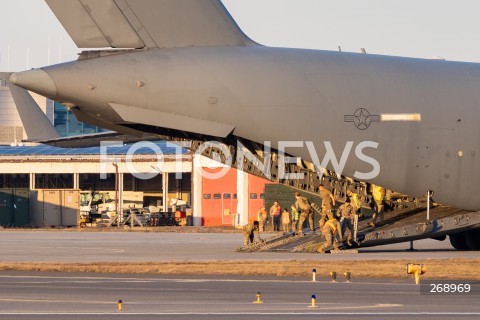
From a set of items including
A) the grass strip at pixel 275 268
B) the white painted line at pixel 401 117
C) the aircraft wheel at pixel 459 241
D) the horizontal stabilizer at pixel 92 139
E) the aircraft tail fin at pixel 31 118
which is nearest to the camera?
the grass strip at pixel 275 268

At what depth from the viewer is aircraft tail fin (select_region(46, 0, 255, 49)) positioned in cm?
2916

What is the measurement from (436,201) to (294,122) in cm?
604

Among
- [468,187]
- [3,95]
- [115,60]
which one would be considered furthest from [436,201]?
[3,95]

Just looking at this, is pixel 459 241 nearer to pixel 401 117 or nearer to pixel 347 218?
pixel 347 218

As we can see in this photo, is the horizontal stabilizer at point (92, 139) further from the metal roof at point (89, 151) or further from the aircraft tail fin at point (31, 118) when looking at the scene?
the metal roof at point (89, 151)

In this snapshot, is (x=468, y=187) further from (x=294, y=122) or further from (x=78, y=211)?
(x=78, y=211)

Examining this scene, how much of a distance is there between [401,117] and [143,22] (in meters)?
8.46

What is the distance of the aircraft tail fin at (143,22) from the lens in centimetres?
2916

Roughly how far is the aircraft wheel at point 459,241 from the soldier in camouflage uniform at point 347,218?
5478 mm

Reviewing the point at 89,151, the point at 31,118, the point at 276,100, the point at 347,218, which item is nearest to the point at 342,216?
the point at 347,218

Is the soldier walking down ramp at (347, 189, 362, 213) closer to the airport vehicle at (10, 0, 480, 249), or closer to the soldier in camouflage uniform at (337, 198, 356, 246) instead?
the soldier in camouflage uniform at (337, 198, 356, 246)

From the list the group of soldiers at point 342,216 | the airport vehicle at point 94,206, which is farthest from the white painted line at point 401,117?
the airport vehicle at point 94,206

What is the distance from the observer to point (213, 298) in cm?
2066

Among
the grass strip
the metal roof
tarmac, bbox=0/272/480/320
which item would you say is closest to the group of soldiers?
the grass strip
